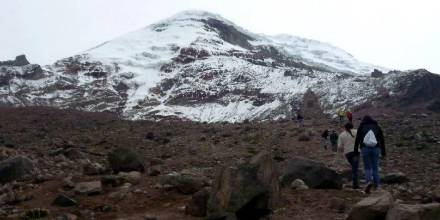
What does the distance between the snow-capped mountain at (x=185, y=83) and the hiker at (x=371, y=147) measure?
4656 cm

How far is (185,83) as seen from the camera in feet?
330

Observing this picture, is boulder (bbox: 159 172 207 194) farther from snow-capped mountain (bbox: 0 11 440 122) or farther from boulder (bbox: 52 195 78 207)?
snow-capped mountain (bbox: 0 11 440 122)

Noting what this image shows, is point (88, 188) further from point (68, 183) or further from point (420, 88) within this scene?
point (420, 88)

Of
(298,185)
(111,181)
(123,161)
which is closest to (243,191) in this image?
(298,185)

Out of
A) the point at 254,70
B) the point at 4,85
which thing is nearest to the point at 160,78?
the point at 254,70

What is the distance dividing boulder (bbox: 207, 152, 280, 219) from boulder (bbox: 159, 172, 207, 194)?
2.50m

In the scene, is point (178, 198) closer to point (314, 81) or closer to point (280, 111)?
point (280, 111)

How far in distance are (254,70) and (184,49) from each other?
32.2 meters

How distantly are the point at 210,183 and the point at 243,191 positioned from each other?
329 cm

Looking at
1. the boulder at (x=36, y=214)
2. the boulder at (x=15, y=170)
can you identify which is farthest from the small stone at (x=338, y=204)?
the boulder at (x=15, y=170)

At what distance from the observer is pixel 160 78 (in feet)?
358

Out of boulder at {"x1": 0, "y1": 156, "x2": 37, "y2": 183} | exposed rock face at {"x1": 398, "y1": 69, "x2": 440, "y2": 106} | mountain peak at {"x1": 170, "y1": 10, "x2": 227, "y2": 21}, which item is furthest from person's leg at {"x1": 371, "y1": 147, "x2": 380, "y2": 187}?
mountain peak at {"x1": 170, "y1": 10, "x2": 227, "y2": 21}

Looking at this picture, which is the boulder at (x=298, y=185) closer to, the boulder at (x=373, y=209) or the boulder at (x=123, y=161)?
the boulder at (x=373, y=209)

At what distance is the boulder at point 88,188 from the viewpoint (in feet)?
42.7
